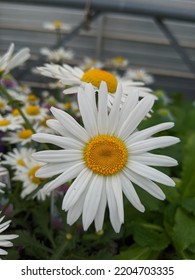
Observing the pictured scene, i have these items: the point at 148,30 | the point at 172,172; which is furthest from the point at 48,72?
the point at 148,30

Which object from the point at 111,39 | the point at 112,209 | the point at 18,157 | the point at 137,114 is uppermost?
the point at 111,39

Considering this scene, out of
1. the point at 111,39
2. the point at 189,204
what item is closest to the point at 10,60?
the point at 189,204

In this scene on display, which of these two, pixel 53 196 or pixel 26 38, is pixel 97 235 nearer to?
pixel 53 196

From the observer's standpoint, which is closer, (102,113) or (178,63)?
(102,113)

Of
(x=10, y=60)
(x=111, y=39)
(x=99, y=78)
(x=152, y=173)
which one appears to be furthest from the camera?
(x=111, y=39)

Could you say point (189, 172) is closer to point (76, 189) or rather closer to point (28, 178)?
point (28, 178)

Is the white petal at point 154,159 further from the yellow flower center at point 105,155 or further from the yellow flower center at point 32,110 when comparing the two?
the yellow flower center at point 32,110
